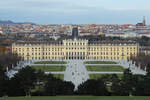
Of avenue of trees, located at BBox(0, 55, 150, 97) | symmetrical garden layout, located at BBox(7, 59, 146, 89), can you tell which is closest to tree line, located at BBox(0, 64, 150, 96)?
avenue of trees, located at BBox(0, 55, 150, 97)

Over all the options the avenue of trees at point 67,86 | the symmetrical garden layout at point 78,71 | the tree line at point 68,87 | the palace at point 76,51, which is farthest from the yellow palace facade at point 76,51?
the tree line at point 68,87

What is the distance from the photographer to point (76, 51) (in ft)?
207

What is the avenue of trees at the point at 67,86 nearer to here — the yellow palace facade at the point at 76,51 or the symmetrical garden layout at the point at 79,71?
the symmetrical garden layout at the point at 79,71

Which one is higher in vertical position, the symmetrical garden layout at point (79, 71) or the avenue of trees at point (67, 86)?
the avenue of trees at point (67, 86)

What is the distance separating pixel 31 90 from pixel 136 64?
→ 26457 mm

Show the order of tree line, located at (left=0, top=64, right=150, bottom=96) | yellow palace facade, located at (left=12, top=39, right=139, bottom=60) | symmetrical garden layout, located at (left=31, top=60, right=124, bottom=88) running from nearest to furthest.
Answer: tree line, located at (left=0, top=64, right=150, bottom=96) < symmetrical garden layout, located at (left=31, top=60, right=124, bottom=88) < yellow palace facade, located at (left=12, top=39, right=139, bottom=60)

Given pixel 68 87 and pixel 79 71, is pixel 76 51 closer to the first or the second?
pixel 79 71

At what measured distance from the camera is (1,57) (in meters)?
48.1

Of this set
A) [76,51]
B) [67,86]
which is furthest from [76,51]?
[67,86]

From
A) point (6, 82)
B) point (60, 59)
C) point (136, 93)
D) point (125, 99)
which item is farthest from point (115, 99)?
point (60, 59)

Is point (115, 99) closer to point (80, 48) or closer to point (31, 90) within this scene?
point (31, 90)

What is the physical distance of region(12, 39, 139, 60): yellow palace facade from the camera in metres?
62.6

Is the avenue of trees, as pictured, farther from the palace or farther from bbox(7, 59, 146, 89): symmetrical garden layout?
the palace

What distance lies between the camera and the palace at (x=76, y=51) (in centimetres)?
6262
